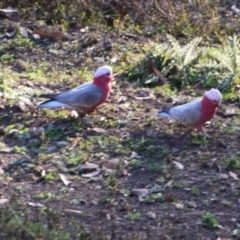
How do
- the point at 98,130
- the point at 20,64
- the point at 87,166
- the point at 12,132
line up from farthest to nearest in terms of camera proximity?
1. the point at 20,64
2. the point at 98,130
3. the point at 12,132
4. the point at 87,166

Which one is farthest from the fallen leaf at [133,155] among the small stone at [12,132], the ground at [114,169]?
the small stone at [12,132]

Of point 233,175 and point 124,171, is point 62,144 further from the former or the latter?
point 233,175

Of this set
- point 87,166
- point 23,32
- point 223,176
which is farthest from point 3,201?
point 23,32

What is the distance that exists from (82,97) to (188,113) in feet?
3.19

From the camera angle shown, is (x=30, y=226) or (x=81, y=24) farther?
(x=81, y=24)

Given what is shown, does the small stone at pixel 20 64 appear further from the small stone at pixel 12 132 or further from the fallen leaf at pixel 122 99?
the small stone at pixel 12 132

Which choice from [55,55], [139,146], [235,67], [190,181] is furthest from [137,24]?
[190,181]

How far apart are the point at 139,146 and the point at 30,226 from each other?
177 cm

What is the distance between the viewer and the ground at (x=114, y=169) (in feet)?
17.8

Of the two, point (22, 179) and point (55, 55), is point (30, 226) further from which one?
point (55, 55)

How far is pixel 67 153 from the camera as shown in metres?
6.55

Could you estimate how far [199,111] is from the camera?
6.76 m

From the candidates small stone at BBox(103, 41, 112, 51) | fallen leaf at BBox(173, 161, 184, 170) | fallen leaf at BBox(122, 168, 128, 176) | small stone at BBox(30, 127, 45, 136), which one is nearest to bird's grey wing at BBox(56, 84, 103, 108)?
small stone at BBox(30, 127, 45, 136)

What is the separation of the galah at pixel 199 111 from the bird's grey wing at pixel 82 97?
0.72 m
